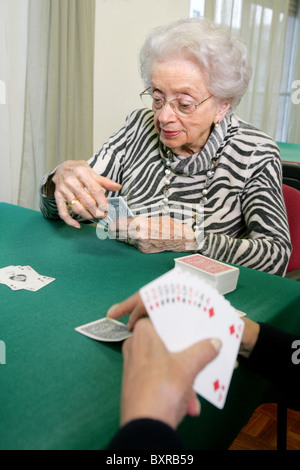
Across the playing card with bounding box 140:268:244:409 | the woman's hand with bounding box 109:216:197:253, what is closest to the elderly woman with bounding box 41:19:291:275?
the woman's hand with bounding box 109:216:197:253

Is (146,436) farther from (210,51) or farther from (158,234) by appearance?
(210,51)

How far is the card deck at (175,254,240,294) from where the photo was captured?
1.08 metres

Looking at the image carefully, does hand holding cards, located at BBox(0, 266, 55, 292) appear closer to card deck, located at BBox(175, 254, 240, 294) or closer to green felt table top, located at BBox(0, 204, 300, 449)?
green felt table top, located at BBox(0, 204, 300, 449)

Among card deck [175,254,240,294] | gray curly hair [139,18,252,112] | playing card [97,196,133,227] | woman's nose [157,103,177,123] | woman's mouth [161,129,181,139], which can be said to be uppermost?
gray curly hair [139,18,252,112]

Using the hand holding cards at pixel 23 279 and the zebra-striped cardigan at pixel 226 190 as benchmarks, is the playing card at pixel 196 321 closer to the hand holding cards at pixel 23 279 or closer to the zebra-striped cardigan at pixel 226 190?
the hand holding cards at pixel 23 279

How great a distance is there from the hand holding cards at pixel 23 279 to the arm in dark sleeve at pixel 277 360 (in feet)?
1.75

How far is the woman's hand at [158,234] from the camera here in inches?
53.8

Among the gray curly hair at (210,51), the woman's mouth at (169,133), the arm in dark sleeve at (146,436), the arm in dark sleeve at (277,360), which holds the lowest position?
the arm in dark sleeve at (277,360)

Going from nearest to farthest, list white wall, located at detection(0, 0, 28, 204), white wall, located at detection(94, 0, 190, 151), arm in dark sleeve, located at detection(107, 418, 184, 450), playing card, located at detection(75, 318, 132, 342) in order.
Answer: arm in dark sleeve, located at detection(107, 418, 184, 450)
playing card, located at detection(75, 318, 132, 342)
white wall, located at detection(0, 0, 28, 204)
white wall, located at detection(94, 0, 190, 151)

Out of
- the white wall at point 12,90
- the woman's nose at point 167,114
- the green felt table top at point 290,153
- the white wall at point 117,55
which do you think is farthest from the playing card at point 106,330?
the white wall at point 117,55

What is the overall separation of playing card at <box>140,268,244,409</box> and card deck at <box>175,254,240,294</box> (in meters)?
0.41

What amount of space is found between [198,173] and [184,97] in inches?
11.4

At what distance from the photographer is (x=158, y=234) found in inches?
53.9

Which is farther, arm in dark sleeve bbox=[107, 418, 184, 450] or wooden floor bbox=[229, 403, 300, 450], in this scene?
wooden floor bbox=[229, 403, 300, 450]
